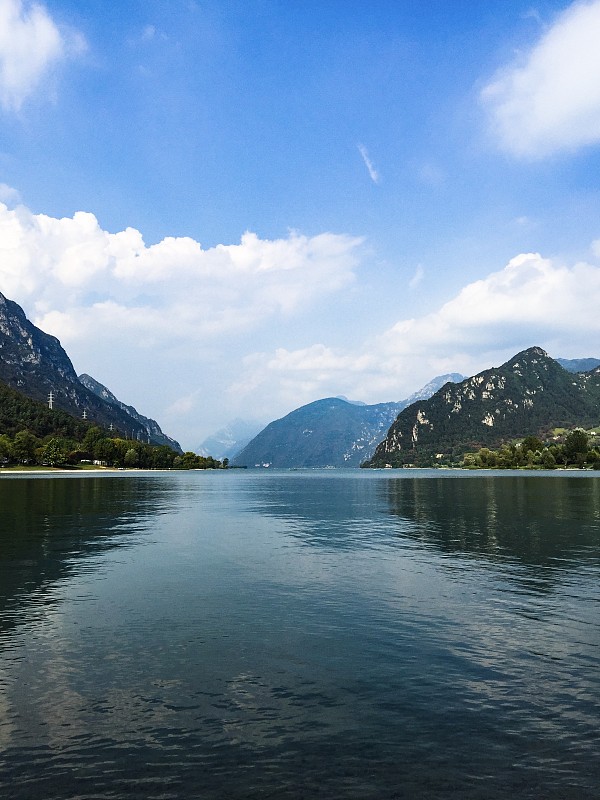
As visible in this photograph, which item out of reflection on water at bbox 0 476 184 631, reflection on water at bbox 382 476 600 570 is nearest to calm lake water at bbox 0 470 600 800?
reflection on water at bbox 0 476 184 631

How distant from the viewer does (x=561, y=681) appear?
78.9 feet

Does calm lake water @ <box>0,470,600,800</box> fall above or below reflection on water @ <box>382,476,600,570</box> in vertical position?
above

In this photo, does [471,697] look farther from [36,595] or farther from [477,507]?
[477,507]

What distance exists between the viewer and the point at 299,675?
976 inches

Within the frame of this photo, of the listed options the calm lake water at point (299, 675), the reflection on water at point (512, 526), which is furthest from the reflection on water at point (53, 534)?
the reflection on water at point (512, 526)

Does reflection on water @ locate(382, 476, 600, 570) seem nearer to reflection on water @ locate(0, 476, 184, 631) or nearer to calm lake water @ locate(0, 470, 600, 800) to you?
calm lake water @ locate(0, 470, 600, 800)

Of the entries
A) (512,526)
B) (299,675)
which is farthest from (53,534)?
(512,526)

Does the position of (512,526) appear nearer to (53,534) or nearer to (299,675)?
(53,534)

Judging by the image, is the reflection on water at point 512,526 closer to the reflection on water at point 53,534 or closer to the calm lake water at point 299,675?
the calm lake water at point 299,675

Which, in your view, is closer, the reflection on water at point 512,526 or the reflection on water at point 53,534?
the reflection on water at point 53,534

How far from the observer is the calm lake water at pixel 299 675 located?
55.6 feet

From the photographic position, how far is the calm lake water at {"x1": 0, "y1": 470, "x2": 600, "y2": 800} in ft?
55.6

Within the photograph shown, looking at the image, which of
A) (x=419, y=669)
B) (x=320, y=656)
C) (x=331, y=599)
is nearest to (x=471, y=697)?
(x=419, y=669)

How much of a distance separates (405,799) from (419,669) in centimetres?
997
